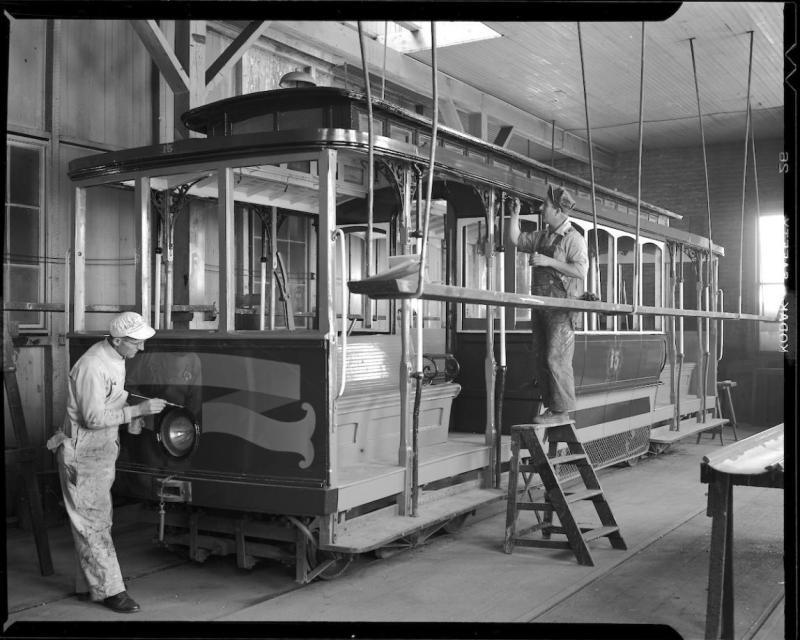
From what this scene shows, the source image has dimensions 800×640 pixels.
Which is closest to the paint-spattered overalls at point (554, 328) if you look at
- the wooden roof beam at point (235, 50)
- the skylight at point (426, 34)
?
the wooden roof beam at point (235, 50)

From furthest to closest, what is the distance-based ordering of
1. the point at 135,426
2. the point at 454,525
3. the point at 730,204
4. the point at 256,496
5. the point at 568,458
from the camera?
the point at 730,204
the point at 454,525
the point at 568,458
the point at 135,426
the point at 256,496

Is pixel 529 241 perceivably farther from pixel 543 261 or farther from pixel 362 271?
pixel 362 271

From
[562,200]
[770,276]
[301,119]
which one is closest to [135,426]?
[301,119]

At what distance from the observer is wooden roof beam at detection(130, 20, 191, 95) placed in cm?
723

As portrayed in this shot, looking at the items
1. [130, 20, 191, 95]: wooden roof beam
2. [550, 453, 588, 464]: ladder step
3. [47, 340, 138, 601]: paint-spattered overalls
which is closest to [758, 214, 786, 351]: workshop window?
[550, 453, 588, 464]: ladder step

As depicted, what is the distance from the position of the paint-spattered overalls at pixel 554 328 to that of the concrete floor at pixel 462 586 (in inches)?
47.0

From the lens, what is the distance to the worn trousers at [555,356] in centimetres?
684

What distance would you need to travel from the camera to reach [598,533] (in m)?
6.09

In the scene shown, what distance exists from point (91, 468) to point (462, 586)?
234 cm

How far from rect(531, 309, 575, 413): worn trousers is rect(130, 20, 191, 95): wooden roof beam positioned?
3.75m

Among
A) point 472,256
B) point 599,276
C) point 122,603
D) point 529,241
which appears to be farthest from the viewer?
point 599,276

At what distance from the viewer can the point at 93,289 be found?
7.52 metres

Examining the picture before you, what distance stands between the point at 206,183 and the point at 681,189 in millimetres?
12496

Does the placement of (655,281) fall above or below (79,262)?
above
